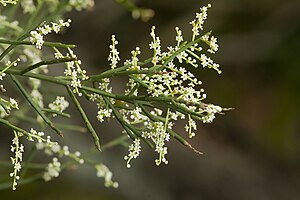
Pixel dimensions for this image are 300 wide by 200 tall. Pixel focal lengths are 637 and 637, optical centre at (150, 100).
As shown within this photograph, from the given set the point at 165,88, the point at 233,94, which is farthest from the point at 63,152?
the point at 233,94

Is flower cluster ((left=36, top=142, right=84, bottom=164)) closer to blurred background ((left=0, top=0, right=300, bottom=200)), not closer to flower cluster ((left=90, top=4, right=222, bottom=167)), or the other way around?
flower cluster ((left=90, top=4, right=222, bottom=167))

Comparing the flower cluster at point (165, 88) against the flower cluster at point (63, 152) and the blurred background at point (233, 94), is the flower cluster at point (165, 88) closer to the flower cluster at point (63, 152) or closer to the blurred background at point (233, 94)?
the flower cluster at point (63, 152)

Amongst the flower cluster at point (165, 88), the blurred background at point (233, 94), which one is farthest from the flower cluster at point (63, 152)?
the blurred background at point (233, 94)

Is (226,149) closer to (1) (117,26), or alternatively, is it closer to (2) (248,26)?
(2) (248,26)

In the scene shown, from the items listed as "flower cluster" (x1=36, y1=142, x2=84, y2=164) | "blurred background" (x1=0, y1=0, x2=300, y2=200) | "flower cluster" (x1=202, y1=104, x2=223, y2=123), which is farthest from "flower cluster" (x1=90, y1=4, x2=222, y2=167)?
"blurred background" (x1=0, y1=0, x2=300, y2=200)

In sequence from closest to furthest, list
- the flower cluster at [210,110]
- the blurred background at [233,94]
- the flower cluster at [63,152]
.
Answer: the flower cluster at [210,110], the flower cluster at [63,152], the blurred background at [233,94]

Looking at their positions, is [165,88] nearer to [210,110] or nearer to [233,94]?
[210,110]

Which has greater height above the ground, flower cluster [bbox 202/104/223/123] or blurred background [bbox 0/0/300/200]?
blurred background [bbox 0/0/300/200]

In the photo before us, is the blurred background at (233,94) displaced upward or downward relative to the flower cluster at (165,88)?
upward
